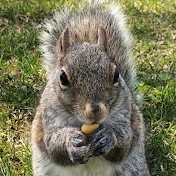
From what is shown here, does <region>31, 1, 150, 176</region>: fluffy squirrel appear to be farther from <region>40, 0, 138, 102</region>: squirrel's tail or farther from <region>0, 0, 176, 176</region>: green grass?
<region>0, 0, 176, 176</region>: green grass

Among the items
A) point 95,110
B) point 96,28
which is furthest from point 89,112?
point 96,28

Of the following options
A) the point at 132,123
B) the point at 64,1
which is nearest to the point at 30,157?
the point at 132,123

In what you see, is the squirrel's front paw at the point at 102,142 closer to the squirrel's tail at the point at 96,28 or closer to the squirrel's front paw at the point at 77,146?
the squirrel's front paw at the point at 77,146

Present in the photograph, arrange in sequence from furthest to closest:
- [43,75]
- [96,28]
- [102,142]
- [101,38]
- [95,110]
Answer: [43,75]
[96,28]
[101,38]
[102,142]
[95,110]

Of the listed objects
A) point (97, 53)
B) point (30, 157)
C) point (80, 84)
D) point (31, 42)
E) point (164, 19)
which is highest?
point (164, 19)

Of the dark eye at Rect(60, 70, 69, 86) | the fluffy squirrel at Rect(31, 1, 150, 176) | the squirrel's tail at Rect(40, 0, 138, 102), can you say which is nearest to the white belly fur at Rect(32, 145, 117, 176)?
the fluffy squirrel at Rect(31, 1, 150, 176)

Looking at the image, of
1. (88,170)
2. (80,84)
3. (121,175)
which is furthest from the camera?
(121,175)

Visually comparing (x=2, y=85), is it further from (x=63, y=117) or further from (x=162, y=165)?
(x=162, y=165)

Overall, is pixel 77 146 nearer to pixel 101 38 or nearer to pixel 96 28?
pixel 101 38
